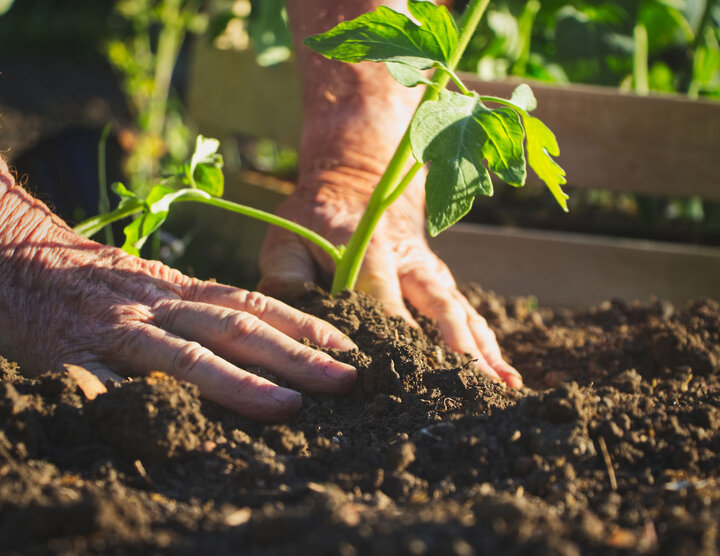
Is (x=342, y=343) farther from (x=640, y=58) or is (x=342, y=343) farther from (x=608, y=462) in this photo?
(x=640, y=58)

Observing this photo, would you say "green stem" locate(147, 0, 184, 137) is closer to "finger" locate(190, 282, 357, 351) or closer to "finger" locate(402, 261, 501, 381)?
"finger" locate(402, 261, 501, 381)

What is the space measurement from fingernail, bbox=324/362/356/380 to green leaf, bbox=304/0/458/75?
0.53 meters

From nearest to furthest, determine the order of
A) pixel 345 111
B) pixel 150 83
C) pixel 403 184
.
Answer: pixel 403 184 < pixel 345 111 < pixel 150 83

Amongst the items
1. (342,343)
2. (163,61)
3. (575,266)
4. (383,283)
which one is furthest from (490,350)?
(163,61)

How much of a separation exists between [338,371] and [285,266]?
19.5 inches

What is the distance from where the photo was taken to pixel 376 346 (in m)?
1.37

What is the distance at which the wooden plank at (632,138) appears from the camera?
247cm

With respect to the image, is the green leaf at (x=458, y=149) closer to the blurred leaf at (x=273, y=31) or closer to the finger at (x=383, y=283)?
the finger at (x=383, y=283)

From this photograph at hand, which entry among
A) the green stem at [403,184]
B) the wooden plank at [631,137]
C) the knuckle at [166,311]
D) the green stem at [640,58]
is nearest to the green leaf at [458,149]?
the green stem at [403,184]

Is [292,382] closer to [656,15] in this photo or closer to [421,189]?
[421,189]

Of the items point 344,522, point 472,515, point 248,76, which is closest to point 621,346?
point 472,515

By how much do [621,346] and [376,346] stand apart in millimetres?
735

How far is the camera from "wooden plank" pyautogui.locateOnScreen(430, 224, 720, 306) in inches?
99.0

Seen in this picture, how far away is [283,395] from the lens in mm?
1183
